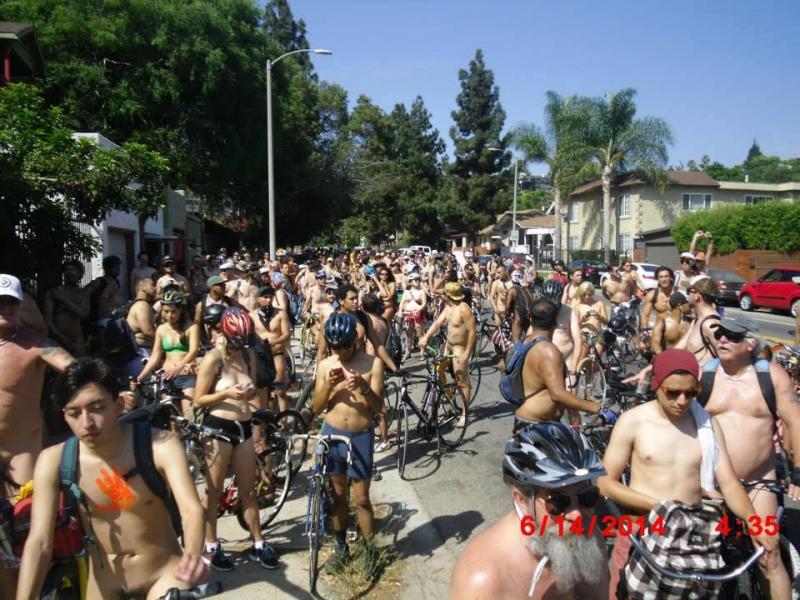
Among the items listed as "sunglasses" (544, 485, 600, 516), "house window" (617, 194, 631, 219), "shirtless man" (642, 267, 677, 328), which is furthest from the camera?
"house window" (617, 194, 631, 219)

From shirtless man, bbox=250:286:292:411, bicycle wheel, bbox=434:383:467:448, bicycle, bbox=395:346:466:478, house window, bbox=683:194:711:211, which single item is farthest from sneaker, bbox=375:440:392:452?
house window, bbox=683:194:711:211

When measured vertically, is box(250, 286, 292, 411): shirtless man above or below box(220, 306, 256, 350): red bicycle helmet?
below

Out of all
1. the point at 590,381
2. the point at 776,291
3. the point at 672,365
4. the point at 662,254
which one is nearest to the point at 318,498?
the point at 672,365

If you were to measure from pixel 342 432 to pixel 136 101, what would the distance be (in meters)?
21.6

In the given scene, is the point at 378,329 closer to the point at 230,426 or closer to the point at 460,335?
the point at 460,335

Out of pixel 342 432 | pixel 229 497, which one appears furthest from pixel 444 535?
pixel 229 497

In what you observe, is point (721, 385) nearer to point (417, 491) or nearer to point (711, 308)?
point (711, 308)

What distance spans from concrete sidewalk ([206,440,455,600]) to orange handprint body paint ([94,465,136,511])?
184cm

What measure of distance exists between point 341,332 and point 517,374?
140 centimetres

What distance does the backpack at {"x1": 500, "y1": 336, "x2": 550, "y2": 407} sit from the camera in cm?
500

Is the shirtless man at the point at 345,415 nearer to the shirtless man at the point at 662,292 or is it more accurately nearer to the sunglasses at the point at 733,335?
the sunglasses at the point at 733,335

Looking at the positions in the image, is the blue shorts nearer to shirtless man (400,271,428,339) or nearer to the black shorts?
the black shorts

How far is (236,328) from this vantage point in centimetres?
467

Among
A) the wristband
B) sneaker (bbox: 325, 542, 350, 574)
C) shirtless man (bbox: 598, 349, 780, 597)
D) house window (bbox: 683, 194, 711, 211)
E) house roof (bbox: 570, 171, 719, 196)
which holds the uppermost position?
house roof (bbox: 570, 171, 719, 196)
